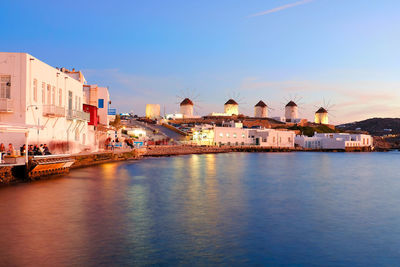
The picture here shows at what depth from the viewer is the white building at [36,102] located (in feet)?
97.1

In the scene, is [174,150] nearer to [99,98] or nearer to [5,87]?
[99,98]

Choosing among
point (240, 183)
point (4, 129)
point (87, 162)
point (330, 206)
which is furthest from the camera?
point (87, 162)

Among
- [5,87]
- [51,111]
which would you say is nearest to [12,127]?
[5,87]

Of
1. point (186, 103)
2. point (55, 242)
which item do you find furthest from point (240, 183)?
point (186, 103)

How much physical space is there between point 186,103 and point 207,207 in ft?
563

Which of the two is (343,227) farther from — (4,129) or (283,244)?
(4,129)

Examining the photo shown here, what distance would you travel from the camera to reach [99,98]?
193 feet

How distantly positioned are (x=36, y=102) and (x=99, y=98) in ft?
89.5

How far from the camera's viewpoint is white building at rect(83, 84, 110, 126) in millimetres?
56406

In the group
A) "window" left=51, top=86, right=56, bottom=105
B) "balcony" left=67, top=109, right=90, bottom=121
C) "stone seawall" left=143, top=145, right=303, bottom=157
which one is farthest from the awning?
"stone seawall" left=143, top=145, right=303, bottom=157

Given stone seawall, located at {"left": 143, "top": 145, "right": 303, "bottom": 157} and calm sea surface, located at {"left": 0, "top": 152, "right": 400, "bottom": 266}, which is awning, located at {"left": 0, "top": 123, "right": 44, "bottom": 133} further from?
stone seawall, located at {"left": 143, "top": 145, "right": 303, "bottom": 157}

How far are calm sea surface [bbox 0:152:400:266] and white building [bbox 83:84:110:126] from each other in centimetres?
2904

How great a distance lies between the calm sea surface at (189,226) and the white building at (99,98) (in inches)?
1143

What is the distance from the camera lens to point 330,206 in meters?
23.5
